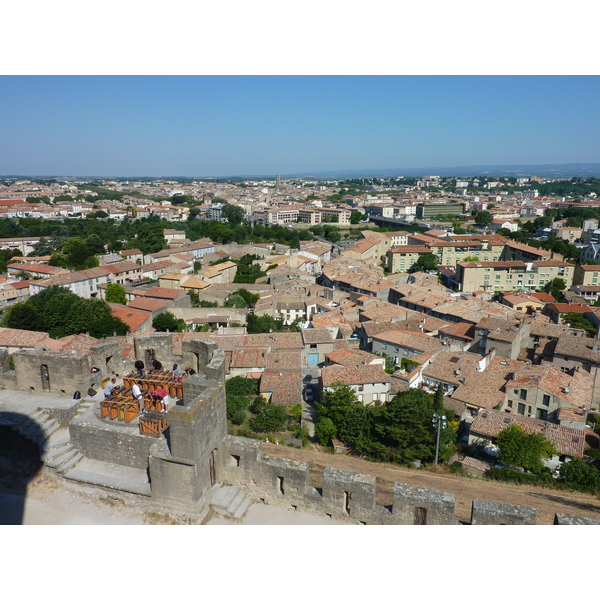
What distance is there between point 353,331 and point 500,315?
7.68m

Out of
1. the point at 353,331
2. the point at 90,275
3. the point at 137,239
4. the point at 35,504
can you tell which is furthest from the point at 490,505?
the point at 137,239

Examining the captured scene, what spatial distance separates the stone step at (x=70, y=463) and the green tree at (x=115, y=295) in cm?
2625

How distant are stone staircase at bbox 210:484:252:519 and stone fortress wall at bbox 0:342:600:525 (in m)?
0.07

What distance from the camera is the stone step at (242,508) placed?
5.17 meters

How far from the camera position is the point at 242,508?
17.3ft

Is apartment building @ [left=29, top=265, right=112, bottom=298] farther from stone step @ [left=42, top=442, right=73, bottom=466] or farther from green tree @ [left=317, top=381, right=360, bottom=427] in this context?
stone step @ [left=42, top=442, right=73, bottom=466]

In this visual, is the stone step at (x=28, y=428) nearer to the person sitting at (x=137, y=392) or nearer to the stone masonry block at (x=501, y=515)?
the person sitting at (x=137, y=392)

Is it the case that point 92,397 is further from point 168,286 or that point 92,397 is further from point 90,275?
point 90,275

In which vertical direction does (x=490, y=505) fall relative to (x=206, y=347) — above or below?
below

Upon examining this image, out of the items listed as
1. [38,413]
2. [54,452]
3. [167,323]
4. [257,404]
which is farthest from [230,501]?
[167,323]

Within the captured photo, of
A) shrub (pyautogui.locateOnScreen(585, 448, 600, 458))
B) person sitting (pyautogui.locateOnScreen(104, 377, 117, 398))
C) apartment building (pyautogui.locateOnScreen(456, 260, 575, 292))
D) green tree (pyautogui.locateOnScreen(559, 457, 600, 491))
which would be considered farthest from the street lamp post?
apartment building (pyautogui.locateOnScreen(456, 260, 575, 292))

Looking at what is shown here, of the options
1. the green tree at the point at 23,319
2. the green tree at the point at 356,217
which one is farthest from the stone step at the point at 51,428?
the green tree at the point at 356,217

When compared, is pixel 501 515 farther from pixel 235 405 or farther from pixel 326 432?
pixel 235 405

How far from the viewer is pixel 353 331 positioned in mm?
23203
